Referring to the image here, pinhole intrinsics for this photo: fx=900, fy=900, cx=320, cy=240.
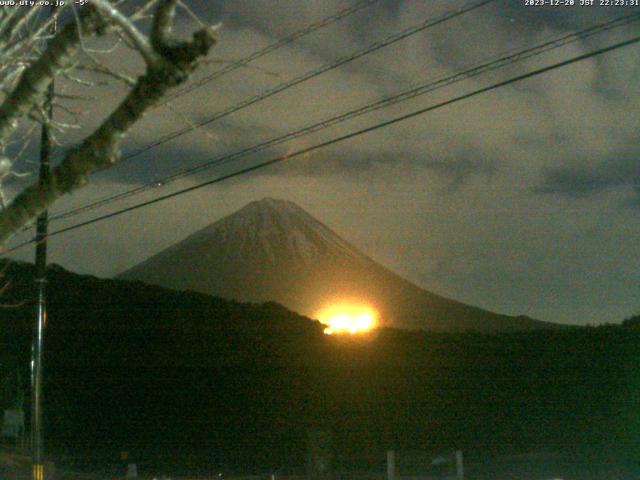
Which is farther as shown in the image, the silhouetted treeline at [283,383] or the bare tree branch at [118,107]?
the silhouetted treeline at [283,383]

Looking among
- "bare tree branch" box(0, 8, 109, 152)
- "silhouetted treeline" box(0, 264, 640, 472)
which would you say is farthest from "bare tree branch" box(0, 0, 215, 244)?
"silhouetted treeline" box(0, 264, 640, 472)

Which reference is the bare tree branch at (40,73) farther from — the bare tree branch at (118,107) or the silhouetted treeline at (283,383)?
the silhouetted treeline at (283,383)

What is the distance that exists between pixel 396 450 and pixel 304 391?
322 cm

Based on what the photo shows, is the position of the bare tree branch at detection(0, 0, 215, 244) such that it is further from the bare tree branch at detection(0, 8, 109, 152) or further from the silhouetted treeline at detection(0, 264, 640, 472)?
the silhouetted treeline at detection(0, 264, 640, 472)

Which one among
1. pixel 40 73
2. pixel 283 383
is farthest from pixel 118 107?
pixel 283 383

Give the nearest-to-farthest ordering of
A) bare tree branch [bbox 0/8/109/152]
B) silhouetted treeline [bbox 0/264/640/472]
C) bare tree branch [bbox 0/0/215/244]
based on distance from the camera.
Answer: bare tree branch [bbox 0/0/215/244]
bare tree branch [bbox 0/8/109/152]
silhouetted treeline [bbox 0/264/640/472]

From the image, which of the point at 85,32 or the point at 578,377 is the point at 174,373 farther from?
the point at 85,32

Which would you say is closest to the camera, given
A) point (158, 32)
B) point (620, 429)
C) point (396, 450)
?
point (158, 32)

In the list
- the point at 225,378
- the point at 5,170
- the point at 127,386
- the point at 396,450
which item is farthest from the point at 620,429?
the point at 5,170

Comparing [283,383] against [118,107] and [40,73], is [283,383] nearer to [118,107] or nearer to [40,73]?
[40,73]

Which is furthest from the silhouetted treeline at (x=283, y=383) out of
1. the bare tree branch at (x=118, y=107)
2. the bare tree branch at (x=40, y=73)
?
the bare tree branch at (x=40, y=73)

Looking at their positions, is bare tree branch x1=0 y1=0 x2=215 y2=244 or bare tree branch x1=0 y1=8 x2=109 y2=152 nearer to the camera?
bare tree branch x1=0 y1=0 x2=215 y2=244

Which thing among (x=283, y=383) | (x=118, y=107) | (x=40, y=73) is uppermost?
(x=40, y=73)

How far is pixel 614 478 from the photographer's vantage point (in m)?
17.3
